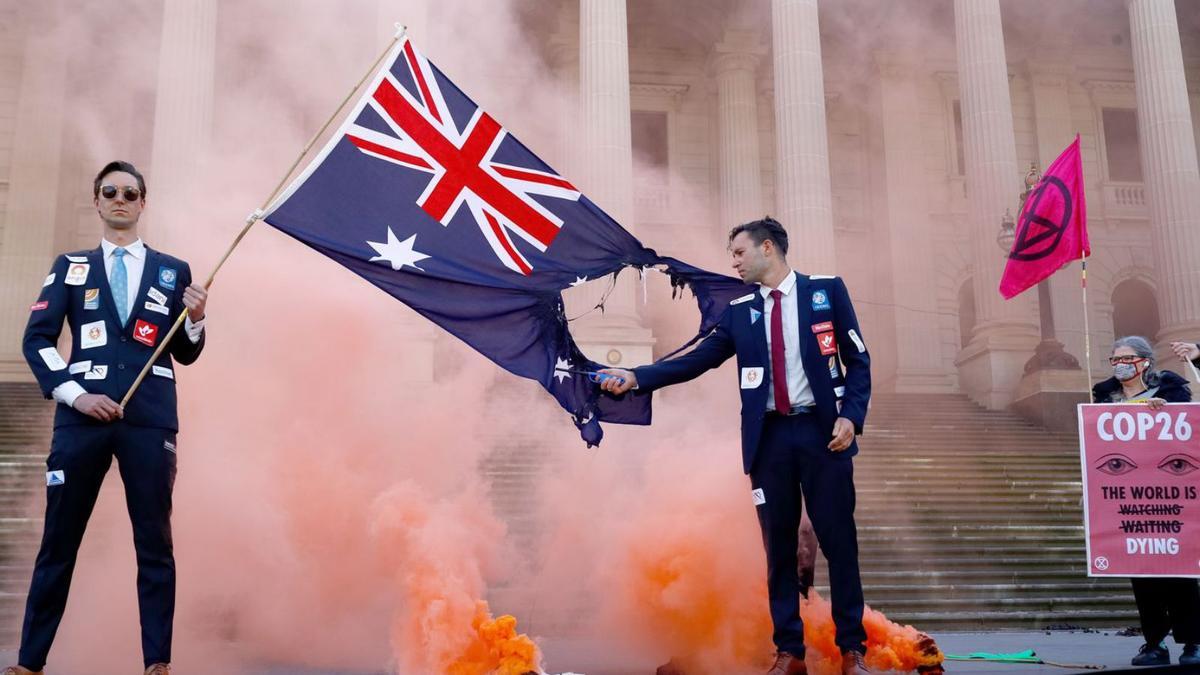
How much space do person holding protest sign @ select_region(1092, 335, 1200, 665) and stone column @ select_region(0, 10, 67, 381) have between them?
2052 cm

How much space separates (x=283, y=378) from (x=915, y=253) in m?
20.7

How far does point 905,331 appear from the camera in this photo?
957 inches

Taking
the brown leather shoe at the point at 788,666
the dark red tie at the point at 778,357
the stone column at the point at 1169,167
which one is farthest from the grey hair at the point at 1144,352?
the stone column at the point at 1169,167

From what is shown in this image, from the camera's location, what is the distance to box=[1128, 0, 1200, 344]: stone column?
2073 cm

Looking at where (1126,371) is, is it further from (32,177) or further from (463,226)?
(32,177)

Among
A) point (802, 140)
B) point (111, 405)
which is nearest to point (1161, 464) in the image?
point (111, 405)

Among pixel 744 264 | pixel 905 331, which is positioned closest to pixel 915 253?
pixel 905 331

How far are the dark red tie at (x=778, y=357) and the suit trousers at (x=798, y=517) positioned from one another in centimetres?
9

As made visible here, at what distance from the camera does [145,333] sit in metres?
4.54

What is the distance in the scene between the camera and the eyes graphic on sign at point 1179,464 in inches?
252

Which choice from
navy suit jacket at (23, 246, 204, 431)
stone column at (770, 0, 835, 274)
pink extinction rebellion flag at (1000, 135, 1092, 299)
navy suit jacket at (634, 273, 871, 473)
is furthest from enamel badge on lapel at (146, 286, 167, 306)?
stone column at (770, 0, 835, 274)

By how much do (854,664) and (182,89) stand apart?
53.6ft

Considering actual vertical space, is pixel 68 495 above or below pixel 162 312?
below

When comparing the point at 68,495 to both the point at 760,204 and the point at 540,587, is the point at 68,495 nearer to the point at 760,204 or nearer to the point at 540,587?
the point at 540,587
